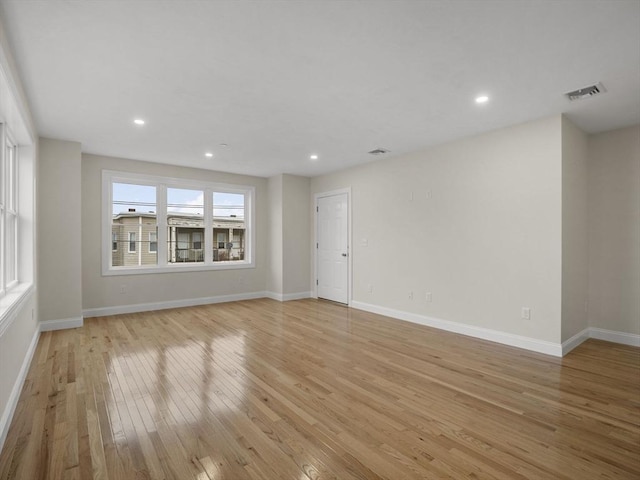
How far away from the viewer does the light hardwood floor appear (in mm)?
1806

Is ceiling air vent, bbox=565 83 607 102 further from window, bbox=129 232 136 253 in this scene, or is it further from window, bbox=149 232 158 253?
window, bbox=129 232 136 253

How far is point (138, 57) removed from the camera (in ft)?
8.03

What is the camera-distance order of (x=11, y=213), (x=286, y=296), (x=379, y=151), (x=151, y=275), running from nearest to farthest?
(x=11, y=213), (x=379, y=151), (x=151, y=275), (x=286, y=296)

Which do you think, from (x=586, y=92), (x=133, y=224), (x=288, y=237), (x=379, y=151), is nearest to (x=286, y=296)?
(x=288, y=237)

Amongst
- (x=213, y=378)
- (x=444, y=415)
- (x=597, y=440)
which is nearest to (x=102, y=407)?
(x=213, y=378)

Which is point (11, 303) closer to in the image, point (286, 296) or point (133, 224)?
point (133, 224)

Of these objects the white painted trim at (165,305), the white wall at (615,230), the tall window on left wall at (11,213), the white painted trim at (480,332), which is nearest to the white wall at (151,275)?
the white painted trim at (165,305)

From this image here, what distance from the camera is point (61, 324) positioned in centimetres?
453

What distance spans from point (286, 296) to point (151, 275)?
2.53 meters

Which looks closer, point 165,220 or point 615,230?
point 615,230

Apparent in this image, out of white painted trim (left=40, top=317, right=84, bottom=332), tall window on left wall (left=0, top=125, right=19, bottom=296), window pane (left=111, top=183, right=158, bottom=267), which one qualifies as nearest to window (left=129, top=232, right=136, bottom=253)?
window pane (left=111, top=183, right=158, bottom=267)

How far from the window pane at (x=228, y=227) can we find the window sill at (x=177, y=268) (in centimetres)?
19

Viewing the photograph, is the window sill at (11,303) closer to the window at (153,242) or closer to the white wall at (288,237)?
the window at (153,242)

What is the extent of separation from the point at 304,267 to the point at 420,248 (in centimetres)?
284
